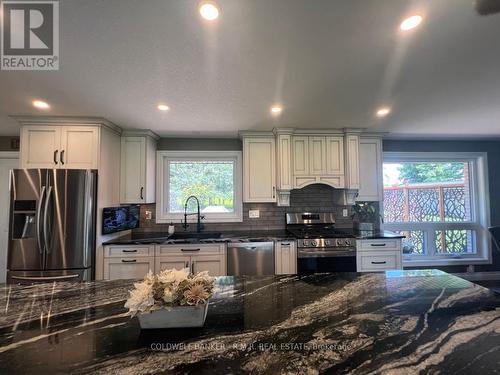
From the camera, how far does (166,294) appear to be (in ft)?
2.82

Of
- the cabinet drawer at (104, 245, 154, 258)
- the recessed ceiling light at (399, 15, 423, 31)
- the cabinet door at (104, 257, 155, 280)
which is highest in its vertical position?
the recessed ceiling light at (399, 15, 423, 31)

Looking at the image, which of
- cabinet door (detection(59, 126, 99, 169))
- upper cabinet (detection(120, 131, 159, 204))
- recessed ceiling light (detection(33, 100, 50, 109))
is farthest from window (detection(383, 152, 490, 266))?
recessed ceiling light (detection(33, 100, 50, 109))

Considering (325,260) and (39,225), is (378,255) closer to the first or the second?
Result: (325,260)

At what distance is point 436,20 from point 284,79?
3.14 ft

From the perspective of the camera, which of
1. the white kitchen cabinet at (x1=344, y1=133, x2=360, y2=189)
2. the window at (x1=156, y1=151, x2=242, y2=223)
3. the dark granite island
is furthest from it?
the window at (x1=156, y1=151, x2=242, y2=223)

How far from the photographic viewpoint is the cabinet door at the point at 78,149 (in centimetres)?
271

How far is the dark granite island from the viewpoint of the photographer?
A: 27.7 inches

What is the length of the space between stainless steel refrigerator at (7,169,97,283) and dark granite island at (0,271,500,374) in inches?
50.3

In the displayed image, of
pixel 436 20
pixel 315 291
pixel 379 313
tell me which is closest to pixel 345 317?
pixel 379 313

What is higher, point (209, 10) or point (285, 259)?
point (209, 10)

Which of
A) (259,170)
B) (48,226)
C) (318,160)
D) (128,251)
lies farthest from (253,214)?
(48,226)

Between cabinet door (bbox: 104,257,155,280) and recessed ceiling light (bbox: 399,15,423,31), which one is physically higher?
recessed ceiling light (bbox: 399,15,423,31)

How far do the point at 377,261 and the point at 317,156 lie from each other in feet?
5.08

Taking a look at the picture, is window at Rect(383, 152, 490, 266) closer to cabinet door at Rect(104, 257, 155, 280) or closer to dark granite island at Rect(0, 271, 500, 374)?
dark granite island at Rect(0, 271, 500, 374)
